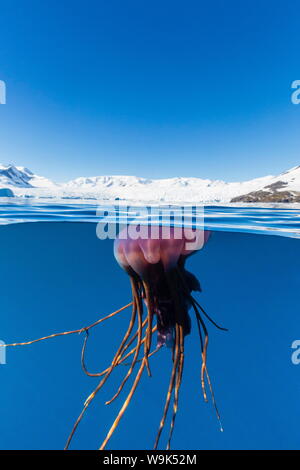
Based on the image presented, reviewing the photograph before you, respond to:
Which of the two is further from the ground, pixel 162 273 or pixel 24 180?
pixel 24 180

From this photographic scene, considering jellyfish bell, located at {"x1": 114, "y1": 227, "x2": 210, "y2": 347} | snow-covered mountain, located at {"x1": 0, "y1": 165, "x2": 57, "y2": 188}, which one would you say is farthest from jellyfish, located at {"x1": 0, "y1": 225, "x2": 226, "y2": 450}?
snow-covered mountain, located at {"x1": 0, "y1": 165, "x2": 57, "y2": 188}

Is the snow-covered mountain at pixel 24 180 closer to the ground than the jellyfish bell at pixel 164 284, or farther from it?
farther from it

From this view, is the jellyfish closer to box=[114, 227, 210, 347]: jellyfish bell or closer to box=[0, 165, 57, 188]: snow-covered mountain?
box=[114, 227, 210, 347]: jellyfish bell

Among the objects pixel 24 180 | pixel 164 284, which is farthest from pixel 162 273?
pixel 24 180

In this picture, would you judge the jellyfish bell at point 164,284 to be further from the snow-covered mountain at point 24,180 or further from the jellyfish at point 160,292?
the snow-covered mountain at point 24,180

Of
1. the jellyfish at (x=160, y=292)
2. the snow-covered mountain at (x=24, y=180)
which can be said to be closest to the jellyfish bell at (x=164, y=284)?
the jellyfish at (x=160, y=292)

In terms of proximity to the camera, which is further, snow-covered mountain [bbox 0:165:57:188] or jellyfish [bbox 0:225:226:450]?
snow-covered mountain [bbox 0:165:57:188]

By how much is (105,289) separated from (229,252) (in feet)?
22.2

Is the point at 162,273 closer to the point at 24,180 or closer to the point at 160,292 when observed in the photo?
the point at 160,292

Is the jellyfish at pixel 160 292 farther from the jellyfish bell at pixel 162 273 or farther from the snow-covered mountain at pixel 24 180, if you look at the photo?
the snow-covered mountain at pixel 24 180

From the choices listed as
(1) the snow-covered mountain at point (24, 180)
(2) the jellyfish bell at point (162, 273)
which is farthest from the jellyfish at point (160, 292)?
(1) the snow-covered mountain at point (24, 180)

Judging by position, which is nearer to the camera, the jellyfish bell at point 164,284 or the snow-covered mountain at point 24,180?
the jellyfish bell at point 164,284

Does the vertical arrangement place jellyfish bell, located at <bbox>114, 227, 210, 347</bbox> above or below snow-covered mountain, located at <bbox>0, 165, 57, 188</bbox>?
below
